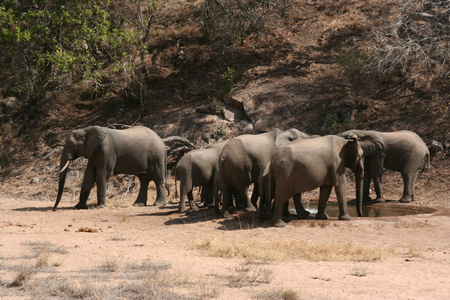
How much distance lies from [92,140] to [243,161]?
218 inches

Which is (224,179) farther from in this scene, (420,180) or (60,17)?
(60,17)

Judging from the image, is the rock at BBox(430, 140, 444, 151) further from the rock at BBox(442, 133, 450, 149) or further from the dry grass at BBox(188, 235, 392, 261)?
the dry grass at BBox(188, 235, 392, 261)

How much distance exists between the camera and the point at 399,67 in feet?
86.4

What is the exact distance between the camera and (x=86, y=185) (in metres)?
18.2

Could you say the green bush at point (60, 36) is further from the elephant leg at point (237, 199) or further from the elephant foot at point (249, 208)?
the elephant foot at point (249, 208)

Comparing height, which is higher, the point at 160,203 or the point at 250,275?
the point at 250,275

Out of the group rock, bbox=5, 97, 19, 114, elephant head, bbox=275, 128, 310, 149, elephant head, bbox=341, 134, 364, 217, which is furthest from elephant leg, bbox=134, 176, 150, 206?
rock, bbox=5, 97, 19, 114

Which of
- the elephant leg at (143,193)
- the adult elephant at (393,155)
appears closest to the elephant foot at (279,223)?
the adult elephant at (393,155)

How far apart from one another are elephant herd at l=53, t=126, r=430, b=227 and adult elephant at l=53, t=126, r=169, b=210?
3 cm

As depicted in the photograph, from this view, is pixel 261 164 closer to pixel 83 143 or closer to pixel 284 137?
pixel 284 137

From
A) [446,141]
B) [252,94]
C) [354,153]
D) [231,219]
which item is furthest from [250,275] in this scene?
[252,94]

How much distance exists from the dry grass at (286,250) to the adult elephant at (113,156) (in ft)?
24.1

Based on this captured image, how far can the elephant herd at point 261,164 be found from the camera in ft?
44.5

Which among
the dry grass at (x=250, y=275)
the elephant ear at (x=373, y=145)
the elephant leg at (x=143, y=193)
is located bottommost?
the elephant leg at (x=143, y=193)
